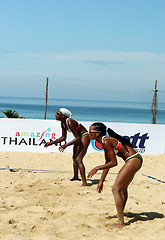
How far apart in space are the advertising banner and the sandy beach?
286 centimetres

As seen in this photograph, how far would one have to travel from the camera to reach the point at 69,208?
6.08 metres

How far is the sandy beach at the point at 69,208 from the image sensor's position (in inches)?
192

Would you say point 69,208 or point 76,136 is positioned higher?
point 76,136

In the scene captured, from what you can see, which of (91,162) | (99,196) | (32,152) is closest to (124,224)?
(99,196)

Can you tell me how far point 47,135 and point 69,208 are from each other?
23.1 feet

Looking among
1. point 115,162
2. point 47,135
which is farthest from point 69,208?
point 47,135

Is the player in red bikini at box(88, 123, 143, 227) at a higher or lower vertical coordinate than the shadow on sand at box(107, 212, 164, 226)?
higher

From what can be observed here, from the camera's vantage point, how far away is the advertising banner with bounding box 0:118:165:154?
1279cm

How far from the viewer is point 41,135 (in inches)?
509

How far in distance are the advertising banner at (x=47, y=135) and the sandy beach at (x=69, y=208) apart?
2857 mm

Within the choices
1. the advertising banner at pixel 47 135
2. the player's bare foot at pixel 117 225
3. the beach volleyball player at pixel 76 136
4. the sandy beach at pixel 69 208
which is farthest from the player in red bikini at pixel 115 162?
the advertising banner at pixel 47 135

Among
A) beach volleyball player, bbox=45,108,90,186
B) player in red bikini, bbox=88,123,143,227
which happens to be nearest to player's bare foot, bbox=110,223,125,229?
player in red bikini, bbox=88,123,143,227

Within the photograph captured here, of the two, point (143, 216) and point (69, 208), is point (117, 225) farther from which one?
point (69, 208)

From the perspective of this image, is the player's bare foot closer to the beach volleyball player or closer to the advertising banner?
the beach volleyball player
